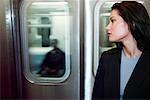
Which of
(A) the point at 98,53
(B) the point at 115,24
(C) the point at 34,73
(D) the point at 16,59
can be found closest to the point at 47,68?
(C) the point at 34,73

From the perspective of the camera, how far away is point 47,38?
2.23 meters

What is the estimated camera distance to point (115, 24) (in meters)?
1.45

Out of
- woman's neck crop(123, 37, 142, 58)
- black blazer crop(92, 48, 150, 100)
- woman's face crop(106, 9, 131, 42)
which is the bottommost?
black blazer crop(92, 48, 150, 100)

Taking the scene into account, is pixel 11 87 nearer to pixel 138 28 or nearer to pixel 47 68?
pixel 47 68

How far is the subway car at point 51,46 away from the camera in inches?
83.3

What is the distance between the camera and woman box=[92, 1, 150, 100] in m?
1.40

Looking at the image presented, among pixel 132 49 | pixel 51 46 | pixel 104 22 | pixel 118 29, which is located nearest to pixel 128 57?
pixel 132 49

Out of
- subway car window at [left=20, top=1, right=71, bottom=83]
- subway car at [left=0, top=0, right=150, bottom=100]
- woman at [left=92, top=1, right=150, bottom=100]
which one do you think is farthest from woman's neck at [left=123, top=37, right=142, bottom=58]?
subway car window at [left=20, top=1, right=71, bottom=83]

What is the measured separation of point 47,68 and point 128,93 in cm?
105

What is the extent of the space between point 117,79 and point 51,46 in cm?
93

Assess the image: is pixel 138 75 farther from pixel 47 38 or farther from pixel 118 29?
pixel 47 38

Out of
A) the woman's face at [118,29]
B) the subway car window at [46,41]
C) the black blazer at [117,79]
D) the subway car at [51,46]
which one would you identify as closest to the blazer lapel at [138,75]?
the black blazer at [117,79]

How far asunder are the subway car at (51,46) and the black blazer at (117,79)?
62 cm

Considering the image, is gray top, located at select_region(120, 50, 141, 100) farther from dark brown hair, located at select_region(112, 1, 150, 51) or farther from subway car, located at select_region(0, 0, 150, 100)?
subway car, located at select_region(0, 0, 150, 100)
